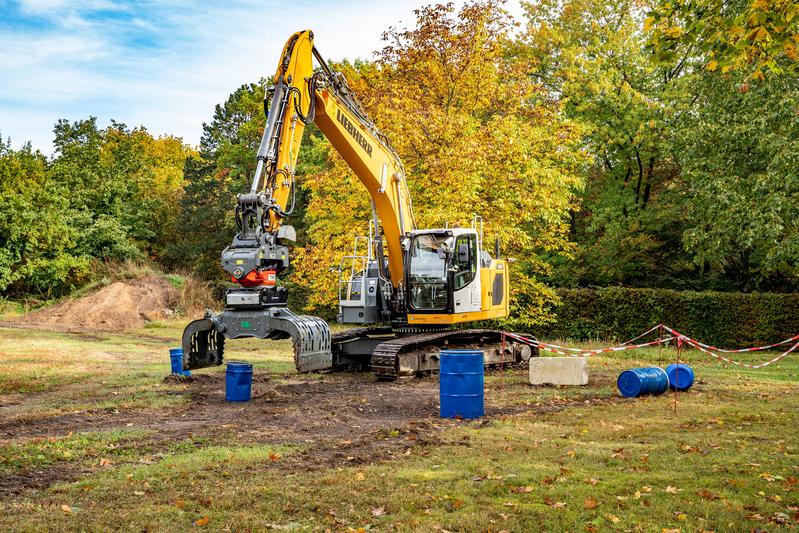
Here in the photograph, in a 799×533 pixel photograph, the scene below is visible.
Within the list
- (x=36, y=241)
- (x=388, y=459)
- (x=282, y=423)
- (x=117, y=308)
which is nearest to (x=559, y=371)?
(x=282, y=423)

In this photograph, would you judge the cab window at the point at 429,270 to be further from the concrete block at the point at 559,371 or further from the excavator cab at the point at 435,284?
the concrete block at the point at 559,371

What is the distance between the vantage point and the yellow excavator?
1115 centimetres

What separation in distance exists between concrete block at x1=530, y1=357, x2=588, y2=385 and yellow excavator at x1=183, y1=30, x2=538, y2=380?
188 cm

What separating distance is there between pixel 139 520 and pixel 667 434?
6.20 meters

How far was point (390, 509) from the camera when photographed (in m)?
6.39

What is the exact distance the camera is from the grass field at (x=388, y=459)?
620 cm

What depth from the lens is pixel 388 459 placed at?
8.22m

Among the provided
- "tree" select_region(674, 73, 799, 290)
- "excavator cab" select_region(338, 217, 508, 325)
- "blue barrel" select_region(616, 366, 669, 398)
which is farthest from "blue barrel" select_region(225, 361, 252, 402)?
"tree" select_region(674, 73, 799, 290)

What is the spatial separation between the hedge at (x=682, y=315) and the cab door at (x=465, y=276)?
9.71 metres

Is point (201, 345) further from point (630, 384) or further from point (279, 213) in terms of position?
point (630, 384)

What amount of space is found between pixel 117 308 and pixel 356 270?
62.0 feet

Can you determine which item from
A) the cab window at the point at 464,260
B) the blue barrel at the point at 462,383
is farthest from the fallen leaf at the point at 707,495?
the cab window at the point at 464,260

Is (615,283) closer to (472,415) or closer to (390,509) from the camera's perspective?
(472,415)

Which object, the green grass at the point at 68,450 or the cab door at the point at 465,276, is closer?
the green grass at the point at 68,450
